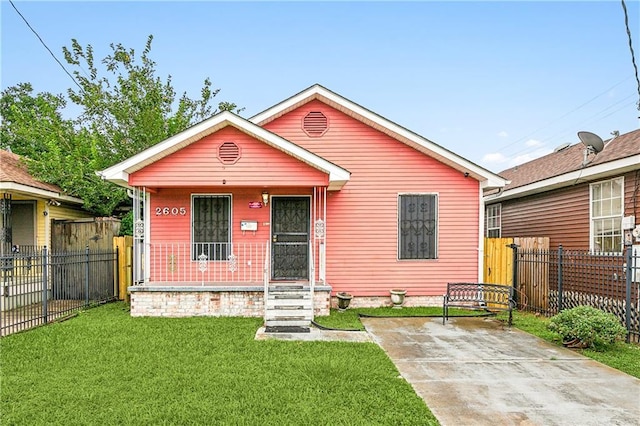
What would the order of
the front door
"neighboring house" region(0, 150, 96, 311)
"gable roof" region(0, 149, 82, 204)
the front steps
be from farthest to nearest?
"neighboring house" region(0, 150, 96, 311)
"gable roof" region(0, 149, 82, 204)
the front door
the front steps

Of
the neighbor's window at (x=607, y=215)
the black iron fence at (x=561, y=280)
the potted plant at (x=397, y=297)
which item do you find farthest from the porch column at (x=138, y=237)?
the neighbor's window at (x=607, y=215)

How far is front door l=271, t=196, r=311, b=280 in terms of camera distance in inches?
406

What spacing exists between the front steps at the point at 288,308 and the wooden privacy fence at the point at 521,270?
5.10 meters

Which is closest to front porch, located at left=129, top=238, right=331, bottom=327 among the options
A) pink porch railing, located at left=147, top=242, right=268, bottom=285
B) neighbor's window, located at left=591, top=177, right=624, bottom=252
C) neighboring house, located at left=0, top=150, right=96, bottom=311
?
pink porch railing, located at left=147, top=242, right=268, bottom=285

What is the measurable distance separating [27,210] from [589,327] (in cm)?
1425

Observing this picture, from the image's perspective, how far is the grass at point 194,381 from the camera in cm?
400

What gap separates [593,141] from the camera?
35.3ft

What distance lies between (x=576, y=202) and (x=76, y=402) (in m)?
11.9

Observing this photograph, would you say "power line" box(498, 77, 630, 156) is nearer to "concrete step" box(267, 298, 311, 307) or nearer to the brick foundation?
"concrete step" box(267, 298, 311, 307)

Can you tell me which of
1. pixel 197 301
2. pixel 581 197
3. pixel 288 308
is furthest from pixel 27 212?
pixel 581 197

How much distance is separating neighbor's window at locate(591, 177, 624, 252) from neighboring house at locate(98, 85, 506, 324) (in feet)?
8.50

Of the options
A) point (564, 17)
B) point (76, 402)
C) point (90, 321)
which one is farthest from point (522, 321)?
point (90, 321)

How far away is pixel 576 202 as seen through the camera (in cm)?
1121

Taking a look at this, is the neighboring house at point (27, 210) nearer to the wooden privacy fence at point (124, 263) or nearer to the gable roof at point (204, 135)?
the wooden privacy fence at point (124, 263)
